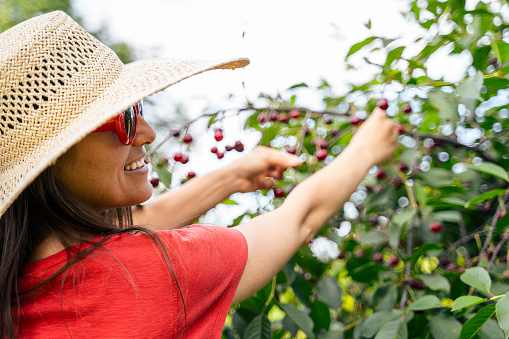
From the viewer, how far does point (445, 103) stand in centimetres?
133

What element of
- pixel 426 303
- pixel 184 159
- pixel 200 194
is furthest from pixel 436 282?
pixel 184 159

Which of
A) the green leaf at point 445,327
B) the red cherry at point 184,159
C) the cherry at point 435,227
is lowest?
the green leaf at point 445,327

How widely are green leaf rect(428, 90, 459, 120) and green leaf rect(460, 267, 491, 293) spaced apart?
0.46 meters

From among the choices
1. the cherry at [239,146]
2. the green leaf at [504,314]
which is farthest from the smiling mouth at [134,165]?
the green leaf at [504,314]

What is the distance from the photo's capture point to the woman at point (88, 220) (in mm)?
833

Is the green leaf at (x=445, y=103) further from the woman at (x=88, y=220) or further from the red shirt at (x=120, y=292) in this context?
the red shirt at (x=120, y=292)

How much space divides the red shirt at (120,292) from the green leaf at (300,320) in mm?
499

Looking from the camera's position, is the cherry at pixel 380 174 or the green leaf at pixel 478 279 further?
the cherry at pixel 380 174

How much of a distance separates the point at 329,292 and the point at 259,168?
49 centimetres

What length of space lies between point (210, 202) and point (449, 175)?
0.80 metres

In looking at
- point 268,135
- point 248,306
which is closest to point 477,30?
point 268,135

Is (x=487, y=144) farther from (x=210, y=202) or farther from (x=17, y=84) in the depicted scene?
(x=17, y=84)

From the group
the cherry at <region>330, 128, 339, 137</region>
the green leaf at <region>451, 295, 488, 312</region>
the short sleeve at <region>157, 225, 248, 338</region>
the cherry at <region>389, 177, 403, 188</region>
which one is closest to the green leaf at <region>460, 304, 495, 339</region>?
the green leaf at <region>451, 295, 488, 312</region>

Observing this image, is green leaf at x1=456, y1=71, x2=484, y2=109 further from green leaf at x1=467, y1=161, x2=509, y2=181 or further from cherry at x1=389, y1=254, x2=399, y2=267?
cherry at x1=389, y1=254, x2=399, y2=267
